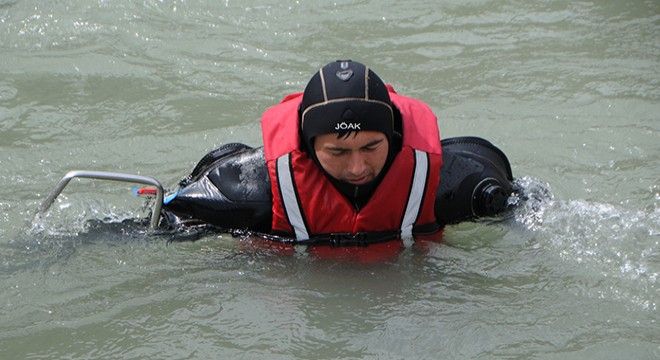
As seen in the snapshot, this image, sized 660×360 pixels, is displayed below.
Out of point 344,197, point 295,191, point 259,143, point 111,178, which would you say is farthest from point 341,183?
point 259,143

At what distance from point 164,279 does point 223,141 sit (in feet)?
5.09

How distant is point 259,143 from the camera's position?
5.88m

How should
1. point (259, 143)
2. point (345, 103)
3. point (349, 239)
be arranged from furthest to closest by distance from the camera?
point (259, 143)
point (349, 239)
point (345, 103)

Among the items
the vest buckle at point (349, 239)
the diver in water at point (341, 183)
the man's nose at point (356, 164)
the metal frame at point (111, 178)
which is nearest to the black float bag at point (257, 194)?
the diver in water at point (341, 183)

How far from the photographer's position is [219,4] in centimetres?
738

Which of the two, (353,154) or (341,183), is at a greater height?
(353,154)

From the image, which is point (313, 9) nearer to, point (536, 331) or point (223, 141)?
point (223, 141)

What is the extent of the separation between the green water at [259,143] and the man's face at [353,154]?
52 cm

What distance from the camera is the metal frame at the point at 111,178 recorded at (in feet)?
13.7

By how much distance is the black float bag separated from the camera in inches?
173

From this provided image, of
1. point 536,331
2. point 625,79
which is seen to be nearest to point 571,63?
point 625,79

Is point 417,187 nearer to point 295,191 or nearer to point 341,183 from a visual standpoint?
point 341,183

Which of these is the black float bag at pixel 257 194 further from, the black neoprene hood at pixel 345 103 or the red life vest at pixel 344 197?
the black neoprene hood at pixel 345 103

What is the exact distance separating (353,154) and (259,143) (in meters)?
1.83
